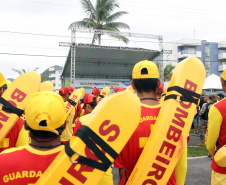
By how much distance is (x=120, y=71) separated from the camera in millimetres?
26812

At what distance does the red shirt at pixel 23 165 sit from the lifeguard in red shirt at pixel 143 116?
2.33 feet

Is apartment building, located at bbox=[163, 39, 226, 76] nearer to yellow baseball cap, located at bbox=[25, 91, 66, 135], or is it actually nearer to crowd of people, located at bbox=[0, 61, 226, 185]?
crowd of people, located at bbox=[0, 61, 226, 185]

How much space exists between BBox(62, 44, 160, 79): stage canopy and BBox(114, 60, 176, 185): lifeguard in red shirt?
1906 centimetres

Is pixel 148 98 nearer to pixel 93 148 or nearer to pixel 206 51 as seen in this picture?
pixel 93 148

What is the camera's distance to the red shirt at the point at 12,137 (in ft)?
8.53

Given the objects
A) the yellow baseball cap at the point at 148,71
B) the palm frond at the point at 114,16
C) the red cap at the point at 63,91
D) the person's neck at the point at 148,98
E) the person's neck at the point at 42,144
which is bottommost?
the red cap at the point at 63,91

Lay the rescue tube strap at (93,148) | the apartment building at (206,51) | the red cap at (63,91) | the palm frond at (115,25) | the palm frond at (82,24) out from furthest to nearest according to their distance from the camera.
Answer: the apartment building at (206,51) → the palm frond at (115,25) → the palm frond at (82,24) → the red cap at (63,91) → the rescue tube strap at (93,148)

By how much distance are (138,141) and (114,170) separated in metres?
4.32

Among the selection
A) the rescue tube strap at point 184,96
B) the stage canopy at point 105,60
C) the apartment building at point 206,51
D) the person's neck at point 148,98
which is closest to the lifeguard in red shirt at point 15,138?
the person's neck at point 148,98

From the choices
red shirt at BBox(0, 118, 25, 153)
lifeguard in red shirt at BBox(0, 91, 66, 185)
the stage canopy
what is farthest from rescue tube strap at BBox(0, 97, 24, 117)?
the stage canopy

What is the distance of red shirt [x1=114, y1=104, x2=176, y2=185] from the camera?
1961 mm

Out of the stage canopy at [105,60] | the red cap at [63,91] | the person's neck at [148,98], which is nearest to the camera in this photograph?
the person's neck at [148,98]

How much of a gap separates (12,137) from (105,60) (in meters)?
22.3

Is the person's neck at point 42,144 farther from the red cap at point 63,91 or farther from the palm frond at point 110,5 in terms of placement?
the palm frond at point 110,5
